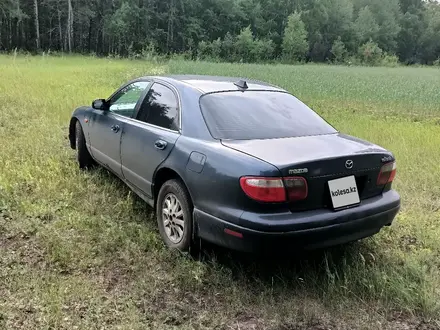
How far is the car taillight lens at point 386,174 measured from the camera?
3.27m

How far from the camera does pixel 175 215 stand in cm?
347

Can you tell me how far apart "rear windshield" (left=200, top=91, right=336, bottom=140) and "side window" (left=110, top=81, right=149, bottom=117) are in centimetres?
107

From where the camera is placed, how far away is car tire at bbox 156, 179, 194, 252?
3.29 m

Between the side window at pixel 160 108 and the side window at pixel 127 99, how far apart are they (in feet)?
0.70

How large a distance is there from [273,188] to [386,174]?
115 cm

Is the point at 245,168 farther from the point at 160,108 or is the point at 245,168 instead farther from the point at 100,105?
the point at 100,105

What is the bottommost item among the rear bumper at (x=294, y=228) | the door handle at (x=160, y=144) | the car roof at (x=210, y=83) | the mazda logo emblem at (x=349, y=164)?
the rear bumper at (x=294, y=228)

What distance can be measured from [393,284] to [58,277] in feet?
8.14

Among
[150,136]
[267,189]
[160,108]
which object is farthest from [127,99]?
[267,189]

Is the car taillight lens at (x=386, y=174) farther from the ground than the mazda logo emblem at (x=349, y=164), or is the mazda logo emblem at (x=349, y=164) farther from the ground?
the mazda logo emblem at (x=349, y=164)

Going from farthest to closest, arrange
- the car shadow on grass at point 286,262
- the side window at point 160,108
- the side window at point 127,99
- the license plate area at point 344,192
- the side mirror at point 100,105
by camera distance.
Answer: the side mirror at point 100,105, the side window at point 127,99, the side window at point 160,108, the car shadow on grass at point 286,262, the license plate area at point 344,192

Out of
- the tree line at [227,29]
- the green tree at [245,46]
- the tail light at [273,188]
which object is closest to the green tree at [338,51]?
the tree line at [227,29]

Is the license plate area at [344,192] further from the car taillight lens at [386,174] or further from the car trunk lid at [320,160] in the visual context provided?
the car taillight lens at [386,174]

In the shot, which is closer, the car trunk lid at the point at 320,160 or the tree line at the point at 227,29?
the car trunk lid at the point at 320,160
